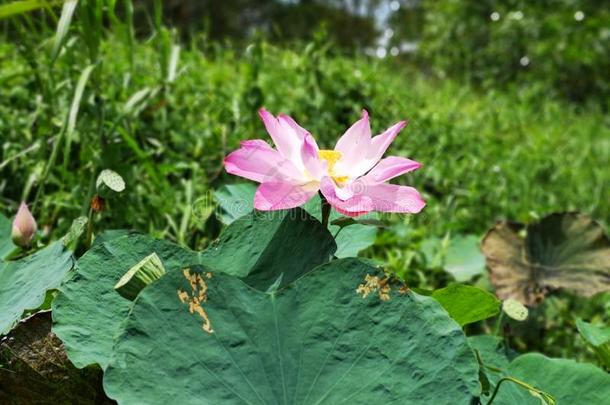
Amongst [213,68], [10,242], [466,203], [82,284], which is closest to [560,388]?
[82,284]

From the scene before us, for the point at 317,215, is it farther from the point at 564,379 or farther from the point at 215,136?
the point at 215,136

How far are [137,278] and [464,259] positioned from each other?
41.0 inches

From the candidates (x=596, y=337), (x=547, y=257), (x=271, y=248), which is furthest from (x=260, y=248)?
(x=547, y=257)

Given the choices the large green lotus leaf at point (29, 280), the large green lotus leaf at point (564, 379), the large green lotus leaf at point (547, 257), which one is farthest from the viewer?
the large green lotus leaf at point (547, 257)

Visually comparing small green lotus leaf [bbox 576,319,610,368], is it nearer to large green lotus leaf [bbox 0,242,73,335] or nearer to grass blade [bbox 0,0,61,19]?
large green lotus leaf [bbox 0,242,73,335]

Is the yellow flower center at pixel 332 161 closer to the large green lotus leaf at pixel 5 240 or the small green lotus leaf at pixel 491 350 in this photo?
the small green lotus leaf at pixel 491 350

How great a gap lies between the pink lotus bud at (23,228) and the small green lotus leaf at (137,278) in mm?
282

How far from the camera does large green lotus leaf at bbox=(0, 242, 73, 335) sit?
727 millimetres

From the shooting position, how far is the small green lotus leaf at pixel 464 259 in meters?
1.48

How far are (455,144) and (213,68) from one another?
0.87 m

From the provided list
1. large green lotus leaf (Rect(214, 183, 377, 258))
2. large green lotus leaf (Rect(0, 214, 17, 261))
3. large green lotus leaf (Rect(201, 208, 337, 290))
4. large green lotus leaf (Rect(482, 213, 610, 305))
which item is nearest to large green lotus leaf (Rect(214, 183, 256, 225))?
large green lotus leaf (Rect(214, 183, 377, 258))

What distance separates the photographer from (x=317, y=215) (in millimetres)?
881

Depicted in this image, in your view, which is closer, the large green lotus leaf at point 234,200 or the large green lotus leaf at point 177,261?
the large green lotus leaf at point 177,261

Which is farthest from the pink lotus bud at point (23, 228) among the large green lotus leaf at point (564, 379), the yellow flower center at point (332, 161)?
the large green lotus leaf at point (564, 379)
